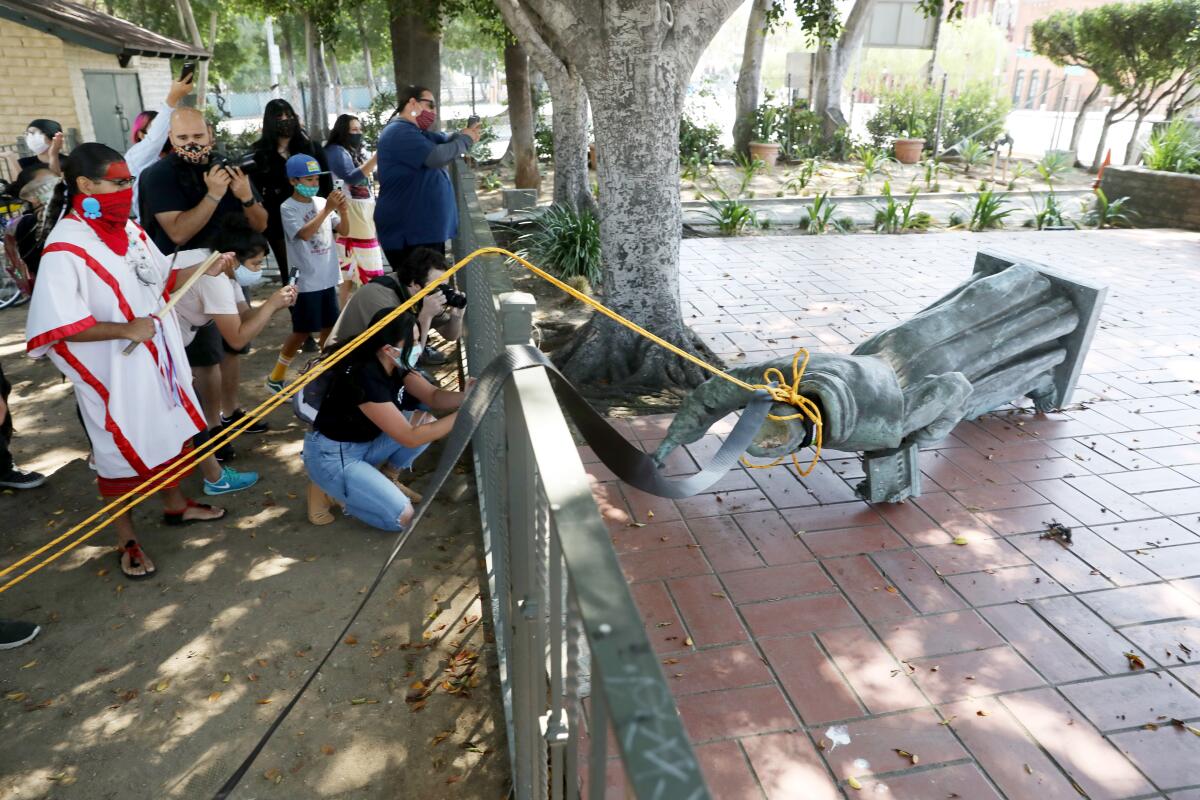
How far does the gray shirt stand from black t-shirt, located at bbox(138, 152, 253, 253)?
0.92 metres

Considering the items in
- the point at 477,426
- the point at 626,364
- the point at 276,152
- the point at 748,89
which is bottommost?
the point at 626,364

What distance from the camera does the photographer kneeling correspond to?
382 cm

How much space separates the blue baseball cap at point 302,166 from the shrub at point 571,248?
136 inches

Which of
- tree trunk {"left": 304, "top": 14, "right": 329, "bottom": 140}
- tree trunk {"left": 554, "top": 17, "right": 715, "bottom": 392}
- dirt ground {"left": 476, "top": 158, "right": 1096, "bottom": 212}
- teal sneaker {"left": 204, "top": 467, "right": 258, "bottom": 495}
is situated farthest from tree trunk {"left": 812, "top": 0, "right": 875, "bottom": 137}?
teal sneaker {"left": 204, "top": 467, "right": 258, "bottom": 495}

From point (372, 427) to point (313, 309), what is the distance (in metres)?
1.92

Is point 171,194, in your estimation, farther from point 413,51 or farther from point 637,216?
point 413,51

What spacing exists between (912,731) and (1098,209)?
10.8 meters

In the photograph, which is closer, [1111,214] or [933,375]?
[933,375]

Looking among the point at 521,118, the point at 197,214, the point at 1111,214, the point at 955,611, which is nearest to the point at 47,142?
the point at 197,214

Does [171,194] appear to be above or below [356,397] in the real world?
above

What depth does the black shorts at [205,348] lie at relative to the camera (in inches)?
177

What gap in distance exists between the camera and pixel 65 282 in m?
3.43

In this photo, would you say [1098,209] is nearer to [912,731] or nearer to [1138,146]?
[1138,146]

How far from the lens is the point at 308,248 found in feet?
18.1
